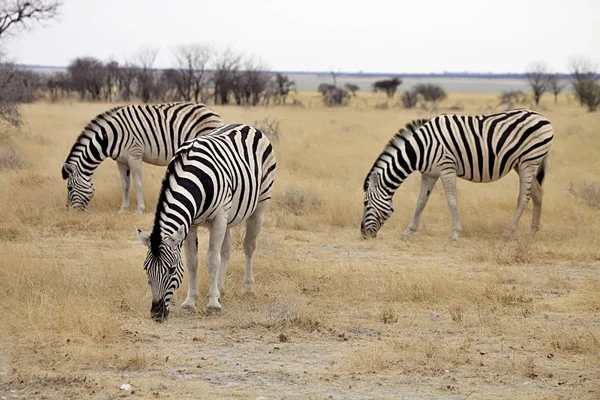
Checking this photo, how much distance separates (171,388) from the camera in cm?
554

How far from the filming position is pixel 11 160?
16031 mm

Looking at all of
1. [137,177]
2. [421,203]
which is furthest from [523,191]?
[137,177]

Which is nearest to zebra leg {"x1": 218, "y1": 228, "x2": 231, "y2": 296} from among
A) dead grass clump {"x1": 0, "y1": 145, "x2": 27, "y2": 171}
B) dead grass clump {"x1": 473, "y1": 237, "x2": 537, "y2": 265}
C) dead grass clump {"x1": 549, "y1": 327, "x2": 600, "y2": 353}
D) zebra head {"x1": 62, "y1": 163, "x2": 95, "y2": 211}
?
dead grass clump {"x1": 549, "y1": 327, "x2": 600, "y2": 353}

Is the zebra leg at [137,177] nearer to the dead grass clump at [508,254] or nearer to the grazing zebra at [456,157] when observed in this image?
the grazing zebra at [456,157]

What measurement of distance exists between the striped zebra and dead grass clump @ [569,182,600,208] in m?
6.34

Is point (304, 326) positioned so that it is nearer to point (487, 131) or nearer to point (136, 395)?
point (136, 395)

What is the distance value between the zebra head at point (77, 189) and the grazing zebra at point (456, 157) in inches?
174

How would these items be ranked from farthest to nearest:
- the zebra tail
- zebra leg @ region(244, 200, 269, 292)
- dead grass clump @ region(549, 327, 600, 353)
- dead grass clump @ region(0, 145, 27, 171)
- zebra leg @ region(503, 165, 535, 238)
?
dead grass clump @ region(0, 145, 27, 171)
the zebra tail
zebra leg @ region(503, 165, 535, 238)
zebra leg @ region(244, 200, 269, 292)
dead grass clump @ region(549, 327, 600, 353)

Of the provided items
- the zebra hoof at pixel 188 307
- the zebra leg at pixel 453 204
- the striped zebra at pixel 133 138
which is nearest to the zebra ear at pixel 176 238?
the zebra hoof at pixel 188 307

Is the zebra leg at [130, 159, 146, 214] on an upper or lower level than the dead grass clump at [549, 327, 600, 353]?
upper

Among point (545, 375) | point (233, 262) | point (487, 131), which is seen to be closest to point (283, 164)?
point (487, 131)

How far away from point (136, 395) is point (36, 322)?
6.26 ft

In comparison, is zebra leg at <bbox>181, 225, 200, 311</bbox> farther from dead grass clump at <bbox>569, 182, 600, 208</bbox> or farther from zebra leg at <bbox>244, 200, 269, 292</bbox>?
dead grass clump at <bbox>569, 182, 600, 208</bbox>

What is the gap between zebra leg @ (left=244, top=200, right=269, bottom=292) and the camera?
8.64 metres
